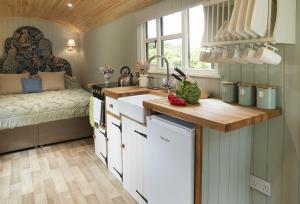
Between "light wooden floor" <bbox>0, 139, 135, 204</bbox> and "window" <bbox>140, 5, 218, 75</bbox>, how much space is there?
4.72 feet

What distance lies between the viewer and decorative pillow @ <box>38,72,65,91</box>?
5168 millimetres

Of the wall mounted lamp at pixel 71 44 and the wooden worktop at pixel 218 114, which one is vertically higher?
the wall mounted lamp at pixel 71 44

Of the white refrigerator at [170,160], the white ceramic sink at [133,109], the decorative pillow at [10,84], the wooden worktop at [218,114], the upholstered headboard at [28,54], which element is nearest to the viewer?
the wooden worktop at [218,114]

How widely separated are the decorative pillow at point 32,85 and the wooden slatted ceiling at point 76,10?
1.38m

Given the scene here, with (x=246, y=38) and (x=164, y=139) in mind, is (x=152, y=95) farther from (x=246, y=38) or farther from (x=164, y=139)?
(x=246, y=38)

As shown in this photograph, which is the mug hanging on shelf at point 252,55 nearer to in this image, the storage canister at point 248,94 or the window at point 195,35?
the storage canister at point 248,94

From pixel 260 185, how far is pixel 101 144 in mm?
2008

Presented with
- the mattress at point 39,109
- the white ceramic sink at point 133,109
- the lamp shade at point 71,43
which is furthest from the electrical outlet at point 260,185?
the lamp shade at point 71,43

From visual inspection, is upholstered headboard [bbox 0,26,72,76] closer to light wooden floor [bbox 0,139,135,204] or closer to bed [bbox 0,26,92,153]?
bed [bbox 0,26,92,153]

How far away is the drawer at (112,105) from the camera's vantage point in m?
2.60

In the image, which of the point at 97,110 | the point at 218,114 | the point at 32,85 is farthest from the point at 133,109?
the point at 32,85

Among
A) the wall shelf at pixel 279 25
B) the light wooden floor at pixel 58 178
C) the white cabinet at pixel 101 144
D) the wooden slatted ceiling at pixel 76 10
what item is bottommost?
the light wooden floor at pixel 58 178

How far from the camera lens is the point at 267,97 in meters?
1.58

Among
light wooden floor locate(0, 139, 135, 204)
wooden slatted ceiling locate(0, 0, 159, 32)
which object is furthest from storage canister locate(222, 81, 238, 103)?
wooden slatted ceiling locate(0, 0, 159, 32)
